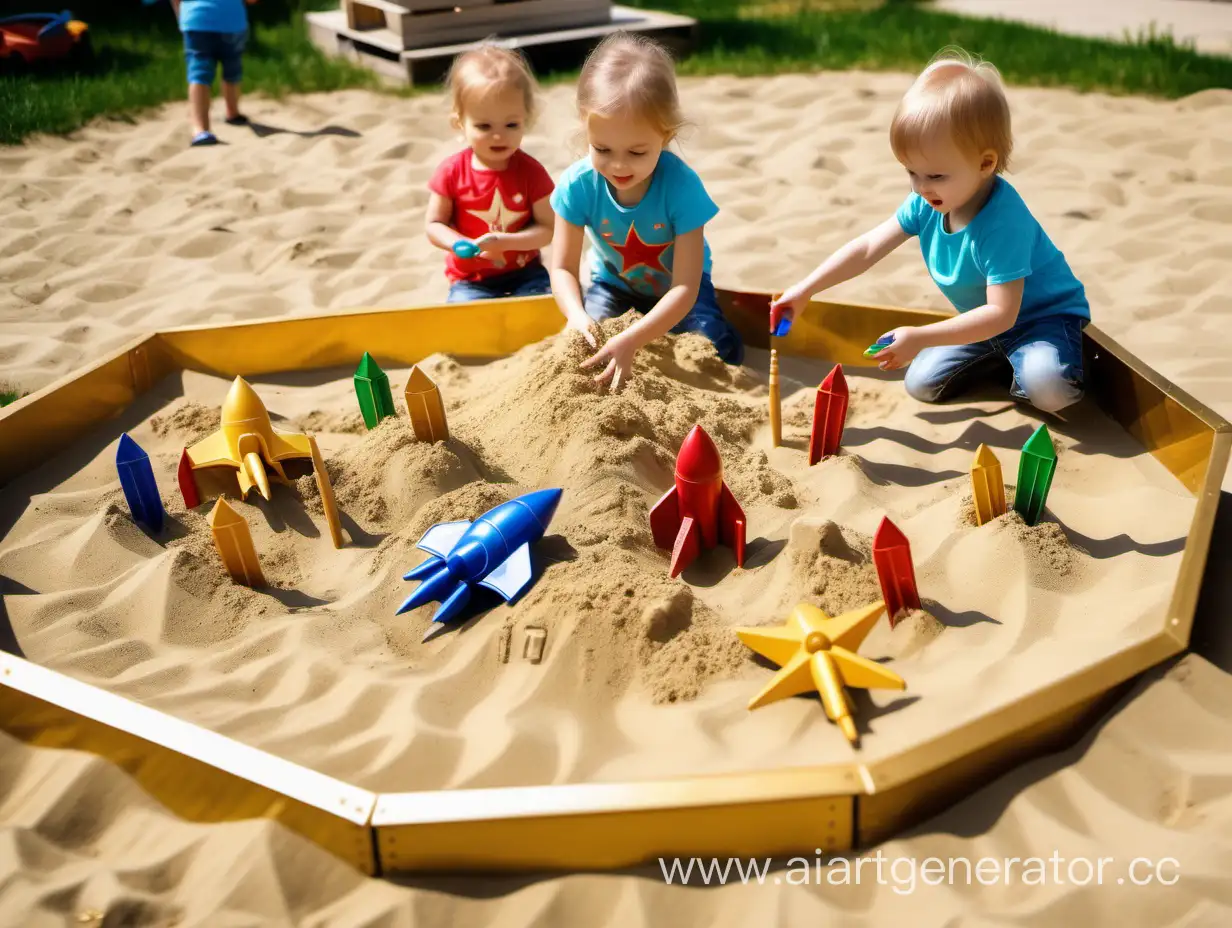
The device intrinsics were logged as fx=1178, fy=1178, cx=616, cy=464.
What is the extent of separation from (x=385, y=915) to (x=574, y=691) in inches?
19.7

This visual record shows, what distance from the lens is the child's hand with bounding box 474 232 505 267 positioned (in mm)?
3291

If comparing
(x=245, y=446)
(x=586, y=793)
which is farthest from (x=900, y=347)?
(x=245, y=446)

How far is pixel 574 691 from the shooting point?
1.94 metres

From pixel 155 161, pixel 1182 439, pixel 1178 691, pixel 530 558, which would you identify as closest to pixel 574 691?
pixel 530 558

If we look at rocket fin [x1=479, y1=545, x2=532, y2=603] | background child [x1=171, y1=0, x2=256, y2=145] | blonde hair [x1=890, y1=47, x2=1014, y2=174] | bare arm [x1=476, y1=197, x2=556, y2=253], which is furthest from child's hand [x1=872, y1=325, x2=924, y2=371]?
background child [x1=171, y1=0, x2=256, y2=145]

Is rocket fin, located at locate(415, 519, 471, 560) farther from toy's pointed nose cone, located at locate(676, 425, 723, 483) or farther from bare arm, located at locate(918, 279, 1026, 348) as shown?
bare arm, located at locate(918, 279, 1026, 348)

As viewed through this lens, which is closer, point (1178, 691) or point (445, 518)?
point (1178, 691)

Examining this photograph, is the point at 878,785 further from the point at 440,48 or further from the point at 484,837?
the point at 440,48

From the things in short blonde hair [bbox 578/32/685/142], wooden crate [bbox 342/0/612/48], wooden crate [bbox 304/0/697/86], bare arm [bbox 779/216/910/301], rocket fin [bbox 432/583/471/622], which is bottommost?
rocket fin [bbox 432/583/471/622]

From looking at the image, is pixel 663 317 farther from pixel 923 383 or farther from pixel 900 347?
pixel 923 383

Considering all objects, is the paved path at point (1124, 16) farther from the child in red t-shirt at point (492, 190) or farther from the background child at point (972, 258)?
the child in red t-shirt at point (492, 190)

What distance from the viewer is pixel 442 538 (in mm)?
2221

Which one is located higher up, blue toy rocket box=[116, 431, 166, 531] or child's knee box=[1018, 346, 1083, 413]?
child's knee box=[1018, 346, 1083, 413]

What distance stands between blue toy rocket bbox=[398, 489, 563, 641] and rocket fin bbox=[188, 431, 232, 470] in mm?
660
